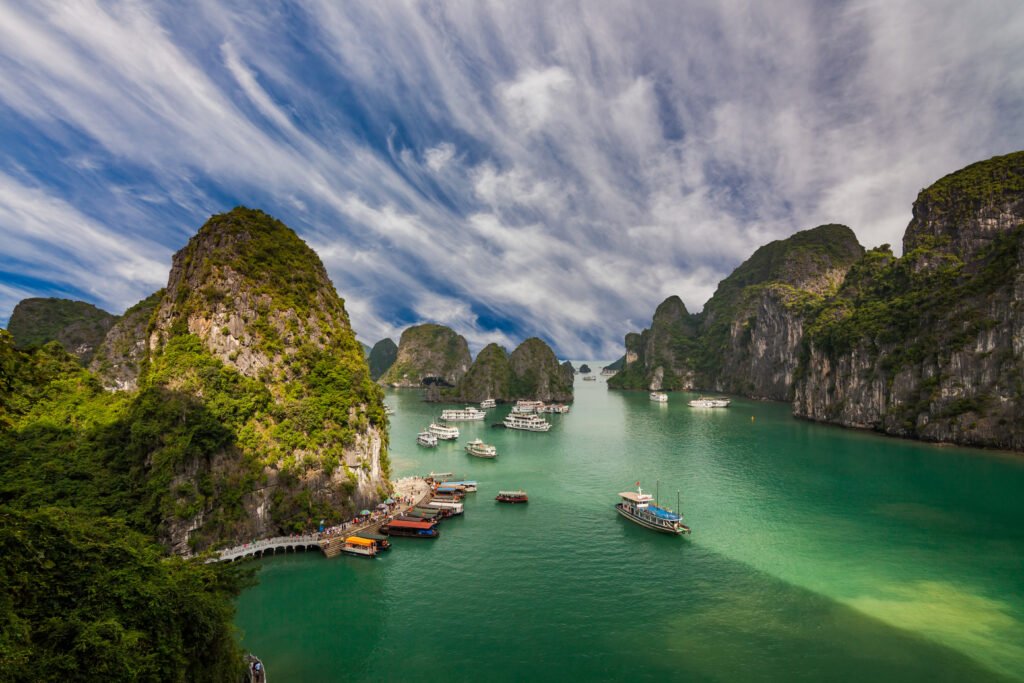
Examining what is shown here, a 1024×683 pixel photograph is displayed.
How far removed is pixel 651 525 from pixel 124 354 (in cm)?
9724

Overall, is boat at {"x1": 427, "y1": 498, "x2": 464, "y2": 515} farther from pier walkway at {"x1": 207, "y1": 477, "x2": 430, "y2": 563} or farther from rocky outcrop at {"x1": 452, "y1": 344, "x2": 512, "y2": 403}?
rocky outcrop at {"x1": 452, "y1": 344, "x2": 512, "y2": 403}

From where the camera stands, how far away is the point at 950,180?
404ft

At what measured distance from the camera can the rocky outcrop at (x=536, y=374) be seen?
188 metres

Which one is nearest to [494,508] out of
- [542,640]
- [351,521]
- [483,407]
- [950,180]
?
[351,521]

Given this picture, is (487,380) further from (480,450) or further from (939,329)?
(939,329)

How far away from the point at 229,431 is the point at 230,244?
2383 cm

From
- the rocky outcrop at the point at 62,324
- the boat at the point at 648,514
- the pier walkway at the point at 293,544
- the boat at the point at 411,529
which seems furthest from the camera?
the rocky outcrop at the point at 62,324

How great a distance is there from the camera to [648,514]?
164 ft

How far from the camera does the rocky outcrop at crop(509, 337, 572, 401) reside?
617 ft

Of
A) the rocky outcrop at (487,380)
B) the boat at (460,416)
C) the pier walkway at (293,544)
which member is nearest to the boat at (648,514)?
the pier walkway at (293,544)

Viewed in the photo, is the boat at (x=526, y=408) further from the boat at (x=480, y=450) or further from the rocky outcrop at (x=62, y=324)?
the rocky outcrop at (x=62, y=324)

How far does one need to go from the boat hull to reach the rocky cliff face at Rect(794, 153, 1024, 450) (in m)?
78.5

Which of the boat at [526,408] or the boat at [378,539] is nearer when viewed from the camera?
the boat at [378,539]

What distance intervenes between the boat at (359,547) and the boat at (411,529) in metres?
4.14
